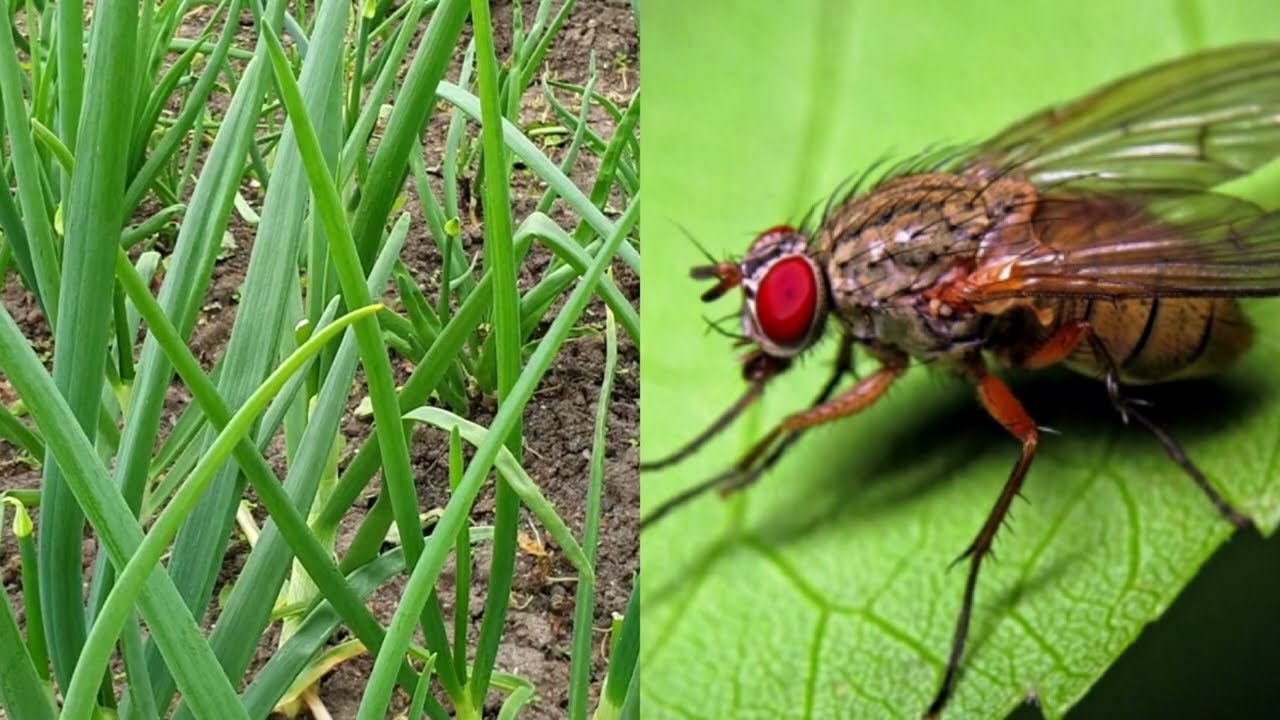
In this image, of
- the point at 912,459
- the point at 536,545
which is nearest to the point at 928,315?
the point at 912,459

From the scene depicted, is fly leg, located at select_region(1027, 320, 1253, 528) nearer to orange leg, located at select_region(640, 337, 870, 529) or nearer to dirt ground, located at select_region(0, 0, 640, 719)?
orange leg, located at select_region(640, 337, 870, 529)

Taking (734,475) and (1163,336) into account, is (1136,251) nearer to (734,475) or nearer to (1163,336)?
(1163,336)

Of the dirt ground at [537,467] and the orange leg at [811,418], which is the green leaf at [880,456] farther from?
the dirt ground at [537,467]

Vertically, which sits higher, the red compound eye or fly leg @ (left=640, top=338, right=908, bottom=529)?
the red compound eye

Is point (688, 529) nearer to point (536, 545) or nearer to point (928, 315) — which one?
point (928, 315)

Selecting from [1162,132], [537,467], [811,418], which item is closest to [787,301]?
[811,418]

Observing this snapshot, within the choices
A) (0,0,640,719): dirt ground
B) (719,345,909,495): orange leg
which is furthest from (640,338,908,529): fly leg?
(0,0,640,719): dirt ground
